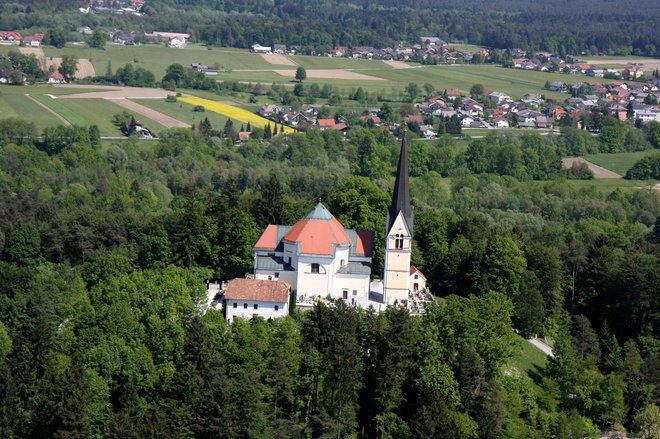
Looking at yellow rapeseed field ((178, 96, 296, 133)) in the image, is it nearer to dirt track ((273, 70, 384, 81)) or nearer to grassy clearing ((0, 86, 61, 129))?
grassy clearing ((0, 86, 61, 129))

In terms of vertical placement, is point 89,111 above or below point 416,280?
below

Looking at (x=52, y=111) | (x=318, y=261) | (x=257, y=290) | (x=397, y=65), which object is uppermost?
(x=318, y=261)

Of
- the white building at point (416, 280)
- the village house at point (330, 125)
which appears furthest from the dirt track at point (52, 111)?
the white building at point (416, 280)

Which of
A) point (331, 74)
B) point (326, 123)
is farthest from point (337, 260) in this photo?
point (331, 74)

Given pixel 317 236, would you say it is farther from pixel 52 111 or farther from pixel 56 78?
pixel 56 78

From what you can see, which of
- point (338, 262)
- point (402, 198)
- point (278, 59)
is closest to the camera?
point (402, 198)
